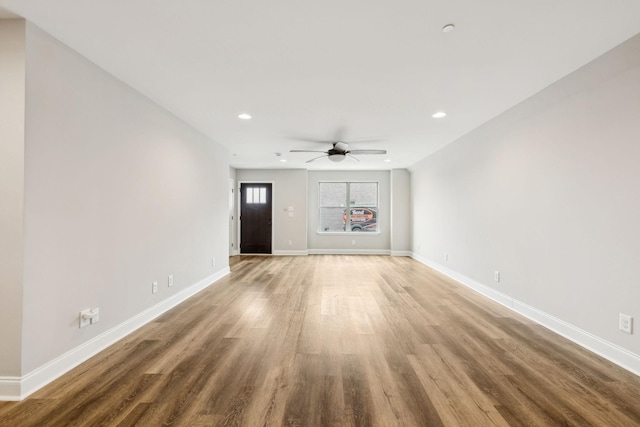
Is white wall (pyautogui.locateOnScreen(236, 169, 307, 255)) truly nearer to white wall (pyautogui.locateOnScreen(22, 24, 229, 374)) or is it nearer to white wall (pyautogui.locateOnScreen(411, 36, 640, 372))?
white wall (pyautogui.locateOnScreen(22, 24, 229, 374))

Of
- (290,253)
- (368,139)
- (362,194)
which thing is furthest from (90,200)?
(362,194)

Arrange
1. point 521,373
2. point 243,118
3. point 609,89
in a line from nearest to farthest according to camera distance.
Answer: point 521,373, point 609,89, point 243,118

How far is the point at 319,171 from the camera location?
8445 mm

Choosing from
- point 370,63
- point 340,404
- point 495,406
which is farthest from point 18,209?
point 495,406

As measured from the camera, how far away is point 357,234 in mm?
8492

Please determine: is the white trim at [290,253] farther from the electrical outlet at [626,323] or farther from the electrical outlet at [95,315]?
the electrical outlet at [626,323]

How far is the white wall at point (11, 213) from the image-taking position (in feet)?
5.99

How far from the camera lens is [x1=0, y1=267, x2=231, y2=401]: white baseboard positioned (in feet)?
5.96

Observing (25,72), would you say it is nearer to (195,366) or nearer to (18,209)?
(18,209)

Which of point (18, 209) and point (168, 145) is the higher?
point (168, 145)

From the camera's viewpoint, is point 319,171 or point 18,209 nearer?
point 18,209

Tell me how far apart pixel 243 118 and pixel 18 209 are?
8.34 ft

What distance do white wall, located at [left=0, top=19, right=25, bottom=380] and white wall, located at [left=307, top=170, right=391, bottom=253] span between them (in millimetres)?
6848

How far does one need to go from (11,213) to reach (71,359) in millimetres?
1185
